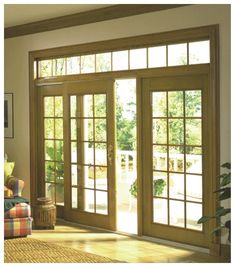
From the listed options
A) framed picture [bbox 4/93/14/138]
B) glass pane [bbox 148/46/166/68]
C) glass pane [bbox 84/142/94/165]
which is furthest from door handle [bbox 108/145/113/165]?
framed picture [bbox 4/93/14/138]

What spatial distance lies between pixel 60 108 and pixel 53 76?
0.46 metres

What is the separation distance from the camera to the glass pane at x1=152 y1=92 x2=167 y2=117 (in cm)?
625

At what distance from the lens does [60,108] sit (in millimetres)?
7715

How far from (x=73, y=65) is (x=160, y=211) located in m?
2.36

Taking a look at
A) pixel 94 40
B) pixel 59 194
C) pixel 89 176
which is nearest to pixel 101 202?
pixel 89 176

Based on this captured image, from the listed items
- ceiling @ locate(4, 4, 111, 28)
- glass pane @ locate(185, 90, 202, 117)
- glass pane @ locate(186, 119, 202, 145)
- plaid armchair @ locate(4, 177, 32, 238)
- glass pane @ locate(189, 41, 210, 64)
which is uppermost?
ceiling @ locate(4, 4, 111, 28)

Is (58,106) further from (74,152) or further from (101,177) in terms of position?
(101,177)

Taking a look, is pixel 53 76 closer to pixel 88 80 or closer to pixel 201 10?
pixel 88 80

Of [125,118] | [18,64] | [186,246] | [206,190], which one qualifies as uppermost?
[18,64]

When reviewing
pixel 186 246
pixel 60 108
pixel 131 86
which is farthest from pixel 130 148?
pixel 186 246

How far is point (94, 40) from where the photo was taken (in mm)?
7012

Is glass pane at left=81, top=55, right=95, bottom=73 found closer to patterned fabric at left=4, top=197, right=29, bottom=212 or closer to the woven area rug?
patterned fabric at left=4, top=197, right=29, bottom=212

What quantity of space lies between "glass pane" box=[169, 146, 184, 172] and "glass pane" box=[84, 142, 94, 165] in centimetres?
141

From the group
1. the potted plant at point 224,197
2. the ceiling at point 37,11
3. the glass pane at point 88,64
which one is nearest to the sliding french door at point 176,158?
the potted plant at point 224,197
